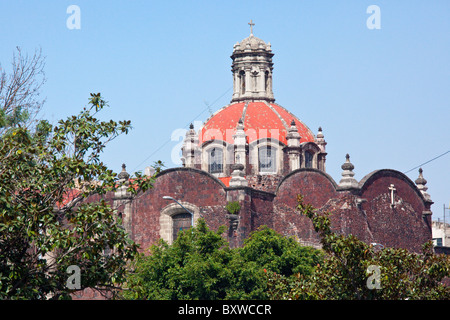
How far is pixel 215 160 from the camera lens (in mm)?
55688

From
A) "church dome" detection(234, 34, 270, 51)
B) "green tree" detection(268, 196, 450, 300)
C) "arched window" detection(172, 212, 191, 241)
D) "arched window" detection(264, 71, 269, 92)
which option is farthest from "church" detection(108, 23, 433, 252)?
"green tree" detection(268, 196, 450, 300)

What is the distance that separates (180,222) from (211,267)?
1190cm

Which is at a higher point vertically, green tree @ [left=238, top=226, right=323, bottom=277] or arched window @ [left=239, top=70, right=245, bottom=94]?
arched window @ [left=239, top=70, right=245, bottom=94]

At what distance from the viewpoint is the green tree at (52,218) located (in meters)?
19.0

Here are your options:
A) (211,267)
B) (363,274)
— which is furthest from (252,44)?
(363,274)

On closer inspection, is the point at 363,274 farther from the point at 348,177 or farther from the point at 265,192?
the point at 265,192

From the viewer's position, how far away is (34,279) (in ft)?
62.5

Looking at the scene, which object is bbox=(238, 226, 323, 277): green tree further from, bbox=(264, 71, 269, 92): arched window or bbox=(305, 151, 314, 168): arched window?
bbox=(264, 71, 269, 92): arched window

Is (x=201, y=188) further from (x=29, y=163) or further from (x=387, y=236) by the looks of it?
(x=29, y=163)

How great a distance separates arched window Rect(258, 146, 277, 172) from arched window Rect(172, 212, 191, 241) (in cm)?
813

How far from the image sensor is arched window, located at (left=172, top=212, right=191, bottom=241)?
48281mm
